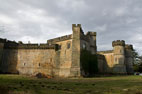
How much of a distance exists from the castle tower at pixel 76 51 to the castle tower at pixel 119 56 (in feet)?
Answer: 60.6

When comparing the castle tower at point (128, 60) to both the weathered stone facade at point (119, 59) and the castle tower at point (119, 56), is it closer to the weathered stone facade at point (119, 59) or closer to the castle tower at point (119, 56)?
the weathered stone facade at point (119, 59)

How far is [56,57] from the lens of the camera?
31.2 metres

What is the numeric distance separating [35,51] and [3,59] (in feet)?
25.1

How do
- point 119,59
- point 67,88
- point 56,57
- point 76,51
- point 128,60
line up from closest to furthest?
point 67,88 < point 76,51 < point 56,57 < point 119,59 < point 128,60

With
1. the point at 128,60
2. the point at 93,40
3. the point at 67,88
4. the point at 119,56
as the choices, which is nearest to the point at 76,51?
the point at 93,40

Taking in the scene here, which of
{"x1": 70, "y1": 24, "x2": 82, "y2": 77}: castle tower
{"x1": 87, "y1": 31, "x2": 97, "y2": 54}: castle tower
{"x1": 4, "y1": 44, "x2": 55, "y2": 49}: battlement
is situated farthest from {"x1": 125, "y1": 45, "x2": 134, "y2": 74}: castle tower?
{"x1": 4, "y1": 44, "x2": 55, "y2": 49}: battlement

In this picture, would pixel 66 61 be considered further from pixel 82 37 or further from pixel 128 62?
pixel 128 62

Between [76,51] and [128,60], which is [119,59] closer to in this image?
[128,60]

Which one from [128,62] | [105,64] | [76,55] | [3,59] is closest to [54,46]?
[76,55]

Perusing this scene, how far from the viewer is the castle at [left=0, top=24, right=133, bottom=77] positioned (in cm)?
2857

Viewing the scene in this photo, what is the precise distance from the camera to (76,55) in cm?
2838

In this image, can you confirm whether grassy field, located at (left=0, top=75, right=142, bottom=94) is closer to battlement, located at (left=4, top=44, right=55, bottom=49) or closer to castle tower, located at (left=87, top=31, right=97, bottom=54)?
battlement, located at (left=4, top=44, right=55, bottom=49)

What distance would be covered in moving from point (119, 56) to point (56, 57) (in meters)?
21.1

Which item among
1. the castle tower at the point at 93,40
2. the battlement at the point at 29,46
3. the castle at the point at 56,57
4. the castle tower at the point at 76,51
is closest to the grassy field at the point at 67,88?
the castle tower at the point at 76,51
